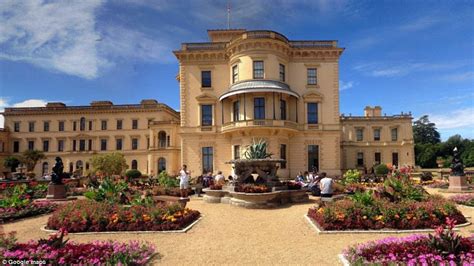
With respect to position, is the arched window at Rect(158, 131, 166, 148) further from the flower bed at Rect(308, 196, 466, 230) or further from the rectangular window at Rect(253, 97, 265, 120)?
the flower bed at Rect(308, 196, 466, 230)

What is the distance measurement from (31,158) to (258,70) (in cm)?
4044

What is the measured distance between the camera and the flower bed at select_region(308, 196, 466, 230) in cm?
854

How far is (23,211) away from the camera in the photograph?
11914 mm

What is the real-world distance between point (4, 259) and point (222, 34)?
35.3 meters

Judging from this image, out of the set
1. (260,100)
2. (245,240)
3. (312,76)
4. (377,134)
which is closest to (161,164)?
(260,100)

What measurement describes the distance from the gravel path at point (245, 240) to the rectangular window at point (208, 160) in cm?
1978

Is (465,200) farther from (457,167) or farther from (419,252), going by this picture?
(419,252)

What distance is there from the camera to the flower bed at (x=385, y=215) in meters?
8.54

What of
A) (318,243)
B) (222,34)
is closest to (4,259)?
(318,243)

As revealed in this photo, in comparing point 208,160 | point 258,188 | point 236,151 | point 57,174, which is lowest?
point 258,188

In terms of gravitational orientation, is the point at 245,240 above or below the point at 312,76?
below

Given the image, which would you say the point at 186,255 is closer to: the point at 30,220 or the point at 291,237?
the point at 291,237

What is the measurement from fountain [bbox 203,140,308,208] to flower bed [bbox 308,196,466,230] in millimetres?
4219

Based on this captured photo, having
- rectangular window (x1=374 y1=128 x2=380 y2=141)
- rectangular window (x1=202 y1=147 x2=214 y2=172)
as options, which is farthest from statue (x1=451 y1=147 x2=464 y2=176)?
rectangular window (x1=374 y1=128 x2=380 y2=141)
